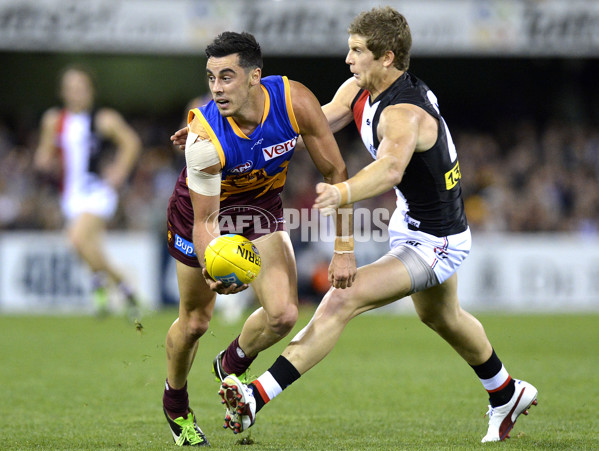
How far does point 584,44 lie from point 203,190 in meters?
15.1

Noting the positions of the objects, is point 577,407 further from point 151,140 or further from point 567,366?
point 151,140

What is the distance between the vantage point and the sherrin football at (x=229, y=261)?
4.43 metres

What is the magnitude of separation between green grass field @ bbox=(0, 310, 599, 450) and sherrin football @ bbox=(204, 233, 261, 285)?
957 mm

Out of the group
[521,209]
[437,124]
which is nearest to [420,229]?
[437,124]

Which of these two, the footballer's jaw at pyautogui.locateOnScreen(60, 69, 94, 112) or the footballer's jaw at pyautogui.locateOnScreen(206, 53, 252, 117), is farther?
the footballer's jaw at pyautogui.locateOnScreen(60, 69, 94, 112)

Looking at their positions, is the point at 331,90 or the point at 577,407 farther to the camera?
the point at 331,90

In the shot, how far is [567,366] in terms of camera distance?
26.8 ft

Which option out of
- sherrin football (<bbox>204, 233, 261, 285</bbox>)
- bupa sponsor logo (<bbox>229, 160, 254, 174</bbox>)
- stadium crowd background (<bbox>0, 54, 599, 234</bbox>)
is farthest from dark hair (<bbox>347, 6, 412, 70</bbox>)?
stadium crowd background (<bbox>0, 54, 599, 234</bbox>)

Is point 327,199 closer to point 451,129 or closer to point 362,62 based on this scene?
point 362,62

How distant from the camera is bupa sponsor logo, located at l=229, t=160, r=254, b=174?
15.7ft

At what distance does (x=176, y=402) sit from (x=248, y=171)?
4.59ft

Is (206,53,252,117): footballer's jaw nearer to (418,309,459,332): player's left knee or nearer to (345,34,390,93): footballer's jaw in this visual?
(345,34,390,93): footballer's jaw

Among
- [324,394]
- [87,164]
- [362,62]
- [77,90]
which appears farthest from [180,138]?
[87,164]

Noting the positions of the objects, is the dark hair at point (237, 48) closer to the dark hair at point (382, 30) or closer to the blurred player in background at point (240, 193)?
the blurred player in background at point (240, 193)
